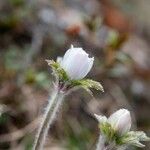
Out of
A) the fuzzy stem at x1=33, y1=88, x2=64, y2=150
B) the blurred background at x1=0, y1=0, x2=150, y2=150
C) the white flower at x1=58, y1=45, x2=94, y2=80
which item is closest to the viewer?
the white flower at x1=58, y1=45, x2=94, y2=80

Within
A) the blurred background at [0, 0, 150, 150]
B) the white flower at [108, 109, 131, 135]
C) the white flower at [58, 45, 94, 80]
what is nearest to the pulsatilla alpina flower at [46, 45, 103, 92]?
the white flower at [58, 45, 94, 80]

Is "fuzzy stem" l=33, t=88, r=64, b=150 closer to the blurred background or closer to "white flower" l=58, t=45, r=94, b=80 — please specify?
"white flower" l=58, t=45, r=94, b=80

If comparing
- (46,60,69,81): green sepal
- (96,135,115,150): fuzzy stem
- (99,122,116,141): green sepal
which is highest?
(46,60,69,81): green sepal

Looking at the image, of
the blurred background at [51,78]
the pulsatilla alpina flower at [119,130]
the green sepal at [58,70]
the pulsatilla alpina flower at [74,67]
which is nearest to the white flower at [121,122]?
the pulsatilla alpina flower at [119,130]

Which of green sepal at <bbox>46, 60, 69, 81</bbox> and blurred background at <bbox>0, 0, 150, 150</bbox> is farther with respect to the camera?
blurred background at <bbox>0, 0, 150, 150</bbox>

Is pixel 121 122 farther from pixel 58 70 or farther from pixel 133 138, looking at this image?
pixel 58 70

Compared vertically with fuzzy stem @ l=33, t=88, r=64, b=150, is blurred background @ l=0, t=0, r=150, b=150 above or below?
above

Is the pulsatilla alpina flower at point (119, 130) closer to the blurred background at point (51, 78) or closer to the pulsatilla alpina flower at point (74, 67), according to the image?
the pulsatilla alpina flower at point (74, 67)
